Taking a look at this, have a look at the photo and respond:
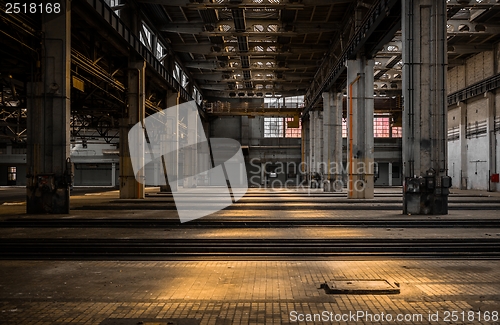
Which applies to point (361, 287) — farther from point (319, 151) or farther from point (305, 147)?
point (305, 147)

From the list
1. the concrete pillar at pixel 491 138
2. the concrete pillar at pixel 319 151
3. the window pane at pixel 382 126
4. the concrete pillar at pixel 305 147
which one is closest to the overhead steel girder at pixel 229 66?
the concrete pillar at pixel 319 151

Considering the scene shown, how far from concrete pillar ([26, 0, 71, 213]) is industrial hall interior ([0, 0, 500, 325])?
46 mm

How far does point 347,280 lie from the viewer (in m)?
6.71

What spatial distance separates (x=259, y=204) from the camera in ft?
64.2

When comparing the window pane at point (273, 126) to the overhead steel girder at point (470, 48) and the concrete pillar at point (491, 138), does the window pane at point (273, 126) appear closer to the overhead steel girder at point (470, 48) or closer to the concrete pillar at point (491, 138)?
the overhead steel girder at point (470, 48)

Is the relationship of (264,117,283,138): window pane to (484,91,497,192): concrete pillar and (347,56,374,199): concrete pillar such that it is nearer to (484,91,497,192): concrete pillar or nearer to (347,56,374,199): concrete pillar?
(484,91,497,192): concrete pillar

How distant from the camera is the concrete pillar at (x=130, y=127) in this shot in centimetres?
2202

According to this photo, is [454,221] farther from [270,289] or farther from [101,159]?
[101,159]

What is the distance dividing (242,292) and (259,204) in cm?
1349

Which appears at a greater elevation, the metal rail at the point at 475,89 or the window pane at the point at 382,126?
the metal rail at the point at 475,89

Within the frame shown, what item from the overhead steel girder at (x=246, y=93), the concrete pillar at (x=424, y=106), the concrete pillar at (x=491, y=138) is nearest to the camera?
the concrete pillar at (x=424, y=106)

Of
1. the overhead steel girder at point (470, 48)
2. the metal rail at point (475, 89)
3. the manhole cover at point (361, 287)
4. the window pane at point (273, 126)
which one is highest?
the overhead steel girder at point (470, 48)

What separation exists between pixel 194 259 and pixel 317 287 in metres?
3.09

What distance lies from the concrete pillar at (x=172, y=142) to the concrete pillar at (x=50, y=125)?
15751mm
